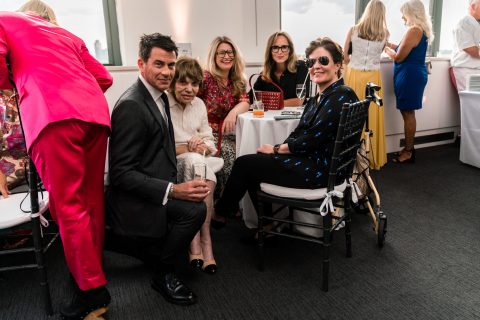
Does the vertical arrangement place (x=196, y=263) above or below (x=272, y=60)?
below

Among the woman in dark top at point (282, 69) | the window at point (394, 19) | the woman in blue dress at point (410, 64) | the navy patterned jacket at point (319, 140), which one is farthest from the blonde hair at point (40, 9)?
the window at point (394, 19)

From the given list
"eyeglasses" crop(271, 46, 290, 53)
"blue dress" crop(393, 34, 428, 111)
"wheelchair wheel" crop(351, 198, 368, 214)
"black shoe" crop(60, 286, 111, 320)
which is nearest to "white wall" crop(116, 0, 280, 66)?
"eyeglasses" crop(271, 46, 290, 53)

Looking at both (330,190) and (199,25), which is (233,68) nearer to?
(199,25)

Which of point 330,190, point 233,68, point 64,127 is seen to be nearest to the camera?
point 64,127

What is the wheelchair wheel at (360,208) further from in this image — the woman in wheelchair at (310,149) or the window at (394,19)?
the window at (394,19)

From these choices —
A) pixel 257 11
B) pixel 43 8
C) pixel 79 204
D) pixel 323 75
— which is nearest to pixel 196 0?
pixel 257 11

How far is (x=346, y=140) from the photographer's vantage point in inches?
71.0

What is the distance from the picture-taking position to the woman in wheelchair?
1.84 meters

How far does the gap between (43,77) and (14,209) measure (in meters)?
0.60

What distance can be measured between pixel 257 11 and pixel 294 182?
2333mm

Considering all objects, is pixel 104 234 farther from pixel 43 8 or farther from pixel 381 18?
pixel 381 18

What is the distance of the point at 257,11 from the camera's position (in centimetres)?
366

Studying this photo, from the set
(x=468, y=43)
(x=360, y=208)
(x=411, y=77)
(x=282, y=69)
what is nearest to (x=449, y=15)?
(x=468, y=43)

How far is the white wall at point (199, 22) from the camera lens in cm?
333
